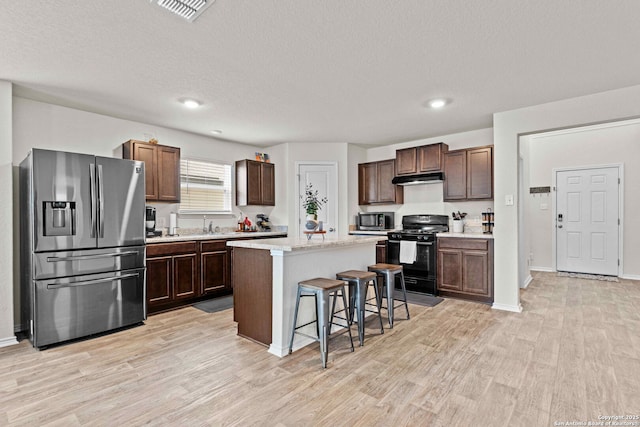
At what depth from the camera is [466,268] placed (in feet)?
14.2

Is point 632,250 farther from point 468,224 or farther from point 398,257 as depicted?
point 398,257

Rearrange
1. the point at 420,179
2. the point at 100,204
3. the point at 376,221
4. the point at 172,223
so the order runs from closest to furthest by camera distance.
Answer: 1. the point at 100,204
2. the point at 172,223
3. the point at 420,179
4. the point at 376,221

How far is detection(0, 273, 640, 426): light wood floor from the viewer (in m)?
1.90

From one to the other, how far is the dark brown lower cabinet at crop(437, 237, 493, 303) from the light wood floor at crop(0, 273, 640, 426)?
78 cm

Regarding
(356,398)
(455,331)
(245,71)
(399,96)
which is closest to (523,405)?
(356,398)

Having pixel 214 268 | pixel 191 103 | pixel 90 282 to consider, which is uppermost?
pixel 191 103

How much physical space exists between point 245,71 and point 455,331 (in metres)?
3.23

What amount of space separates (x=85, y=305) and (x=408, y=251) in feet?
13.0

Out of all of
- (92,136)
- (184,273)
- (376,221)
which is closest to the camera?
(92,136)

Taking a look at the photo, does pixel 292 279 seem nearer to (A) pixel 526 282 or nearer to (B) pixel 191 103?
(B) pixel 191 103

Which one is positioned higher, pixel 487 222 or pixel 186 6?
pixel 186 6

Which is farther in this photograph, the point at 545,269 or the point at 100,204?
the point at 545,269

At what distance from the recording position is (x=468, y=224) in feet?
16.4

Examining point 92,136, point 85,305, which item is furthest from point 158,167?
point 85,305
